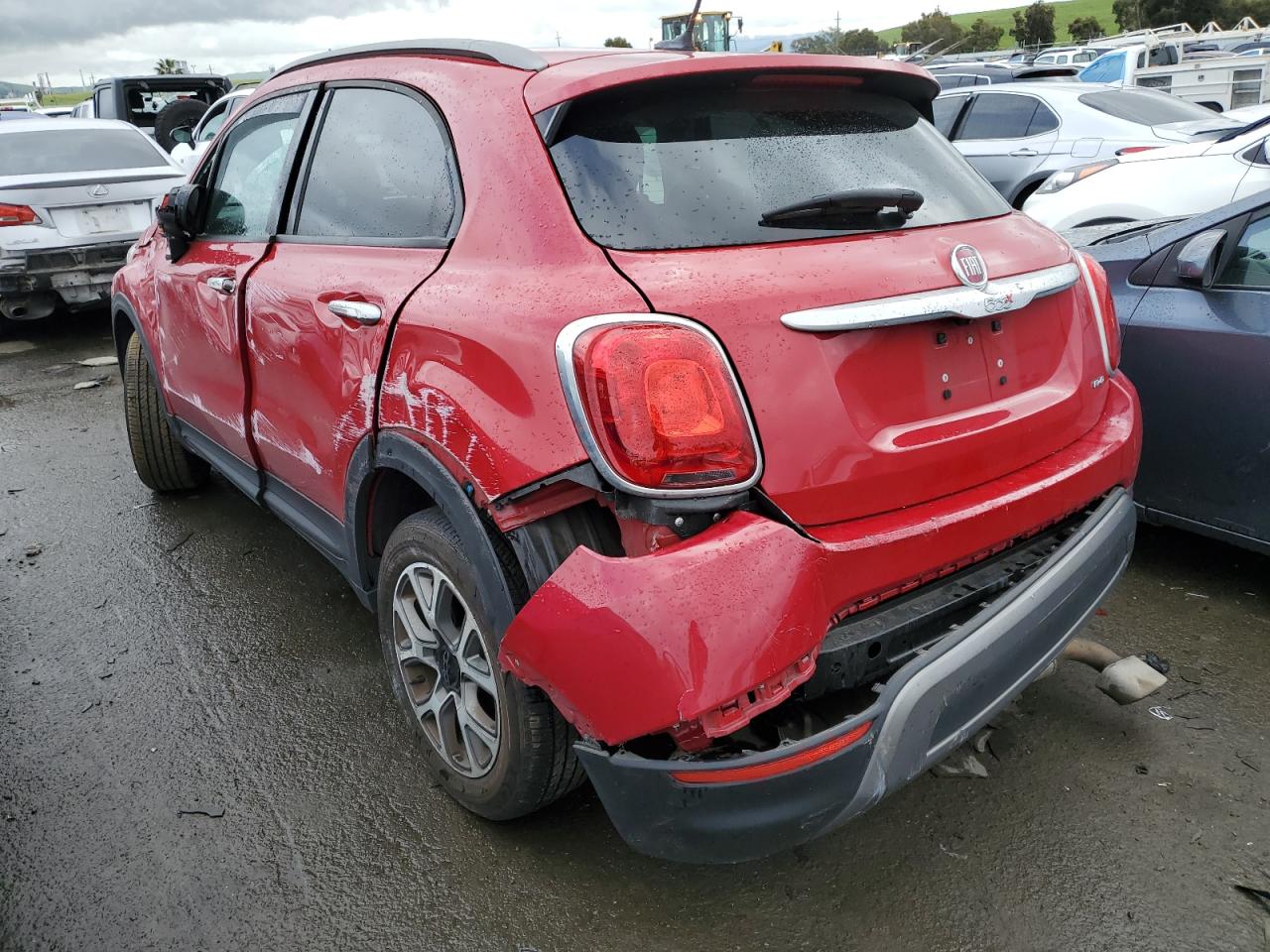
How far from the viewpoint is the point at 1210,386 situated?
10.3 feet

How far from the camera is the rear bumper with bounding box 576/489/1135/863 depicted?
173 cm

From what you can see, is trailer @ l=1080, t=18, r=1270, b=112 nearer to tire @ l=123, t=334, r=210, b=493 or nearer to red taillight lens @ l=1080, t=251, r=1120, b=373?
red taillight lens @ l=1080, t=251, r=1120, b=373

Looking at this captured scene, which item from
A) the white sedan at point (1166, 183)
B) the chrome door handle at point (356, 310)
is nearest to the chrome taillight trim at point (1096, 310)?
the chrome door handle at point (356, 310)

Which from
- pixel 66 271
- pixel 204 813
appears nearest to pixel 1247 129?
pixel 204 813

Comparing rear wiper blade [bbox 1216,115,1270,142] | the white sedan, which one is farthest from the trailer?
the white sedan

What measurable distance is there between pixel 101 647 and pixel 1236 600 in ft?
12.7

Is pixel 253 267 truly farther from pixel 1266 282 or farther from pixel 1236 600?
pixel 1236 600

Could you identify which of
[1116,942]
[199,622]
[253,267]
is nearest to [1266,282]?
[1116,942]

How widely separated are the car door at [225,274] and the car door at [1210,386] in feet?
9.28

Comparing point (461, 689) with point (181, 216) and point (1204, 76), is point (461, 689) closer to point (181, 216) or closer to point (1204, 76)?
point (181, 216)

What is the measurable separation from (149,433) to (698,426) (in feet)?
11.8

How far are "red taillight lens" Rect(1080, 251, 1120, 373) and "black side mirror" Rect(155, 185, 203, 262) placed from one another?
2903 millimetres

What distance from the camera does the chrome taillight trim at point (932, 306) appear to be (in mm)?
1866

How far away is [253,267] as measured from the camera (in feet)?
9.86
